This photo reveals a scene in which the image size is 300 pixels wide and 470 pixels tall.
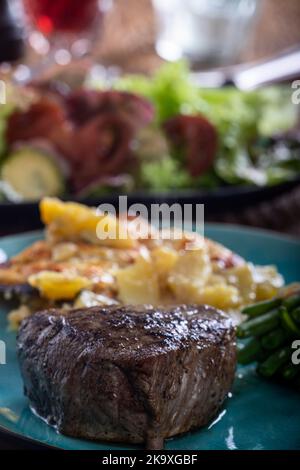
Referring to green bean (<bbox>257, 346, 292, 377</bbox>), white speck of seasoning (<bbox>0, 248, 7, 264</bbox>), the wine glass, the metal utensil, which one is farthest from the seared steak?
the wine glass

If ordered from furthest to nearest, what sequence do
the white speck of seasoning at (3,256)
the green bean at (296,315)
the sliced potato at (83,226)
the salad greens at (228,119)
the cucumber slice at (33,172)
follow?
the salad greens at (228,119) → the cucumber slice at (33,172) → the white speck of seasoning at (3,256) → the sliced potato at (83,226) → the green bean at (296,315)

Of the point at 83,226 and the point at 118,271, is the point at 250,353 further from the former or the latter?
the point at 83,226

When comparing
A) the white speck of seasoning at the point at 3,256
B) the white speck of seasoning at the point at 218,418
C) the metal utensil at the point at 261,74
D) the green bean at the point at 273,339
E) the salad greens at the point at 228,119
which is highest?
the metal utensil at the point at 261,74

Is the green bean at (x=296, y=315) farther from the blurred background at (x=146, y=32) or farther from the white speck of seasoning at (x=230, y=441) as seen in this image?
the blurred background at (x=146, y=32)

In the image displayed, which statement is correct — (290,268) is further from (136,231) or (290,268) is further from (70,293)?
(70,293)

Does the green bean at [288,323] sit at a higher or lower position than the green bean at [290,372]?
higher

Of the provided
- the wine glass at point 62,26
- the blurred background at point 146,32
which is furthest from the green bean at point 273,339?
the blurred background at point 146,32

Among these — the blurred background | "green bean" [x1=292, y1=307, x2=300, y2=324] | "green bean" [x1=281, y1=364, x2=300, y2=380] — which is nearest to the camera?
"green bean" [x1=281, y1=364, x2=300, y2=380]

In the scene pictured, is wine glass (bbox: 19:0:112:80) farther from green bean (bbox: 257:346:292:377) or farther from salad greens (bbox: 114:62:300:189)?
green bean (bbox: 257:346:292:377)
